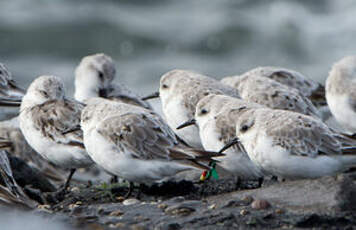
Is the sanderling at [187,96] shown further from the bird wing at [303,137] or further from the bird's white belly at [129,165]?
the bird wing at [303,137]

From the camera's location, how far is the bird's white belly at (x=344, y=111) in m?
9.88

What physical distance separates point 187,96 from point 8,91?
264cm

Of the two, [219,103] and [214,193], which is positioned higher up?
[219,103]

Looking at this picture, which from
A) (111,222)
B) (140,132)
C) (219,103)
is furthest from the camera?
(219,103)

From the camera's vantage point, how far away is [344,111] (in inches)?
390

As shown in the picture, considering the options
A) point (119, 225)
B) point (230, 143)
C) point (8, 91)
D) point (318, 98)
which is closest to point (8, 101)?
point (8, 91)

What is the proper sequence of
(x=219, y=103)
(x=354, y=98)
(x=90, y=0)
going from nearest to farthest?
(x=219, y=103), (x=354, y=98), (x=90, y=0)

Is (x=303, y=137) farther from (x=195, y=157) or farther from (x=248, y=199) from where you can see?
(x=195, y=157)

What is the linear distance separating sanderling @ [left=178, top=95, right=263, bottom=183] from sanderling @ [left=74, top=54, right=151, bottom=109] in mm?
2611

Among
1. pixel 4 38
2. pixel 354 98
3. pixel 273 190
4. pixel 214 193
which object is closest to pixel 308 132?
pixel 273 190

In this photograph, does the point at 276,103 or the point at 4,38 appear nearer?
the point at 276,103

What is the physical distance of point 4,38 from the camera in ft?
65.8

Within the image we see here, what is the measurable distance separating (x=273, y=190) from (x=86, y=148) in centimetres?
203

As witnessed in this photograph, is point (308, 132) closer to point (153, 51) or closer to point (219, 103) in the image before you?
point (219, 103)
